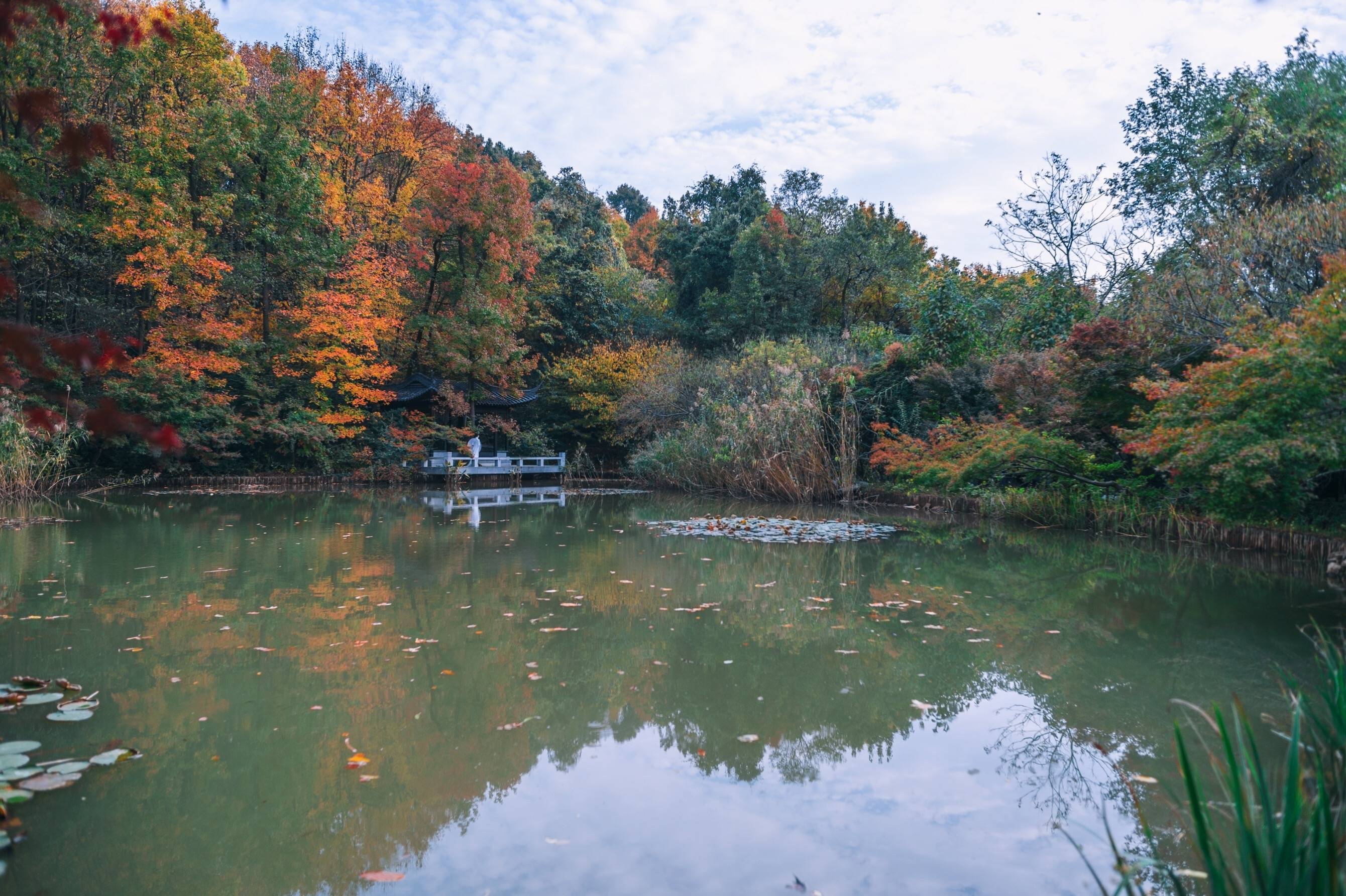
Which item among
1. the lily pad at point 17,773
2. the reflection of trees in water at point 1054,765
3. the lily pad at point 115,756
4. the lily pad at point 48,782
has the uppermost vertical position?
the lily pad at point 17,773

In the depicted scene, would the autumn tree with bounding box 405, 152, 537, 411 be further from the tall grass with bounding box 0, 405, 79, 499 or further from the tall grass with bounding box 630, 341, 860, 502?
the tall grass with bounding box 0, 405, 79, 499

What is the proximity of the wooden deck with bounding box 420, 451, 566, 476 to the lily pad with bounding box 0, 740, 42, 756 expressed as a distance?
15094mm

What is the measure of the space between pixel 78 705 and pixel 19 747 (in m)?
0.45

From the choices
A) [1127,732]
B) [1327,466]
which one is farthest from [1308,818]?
[1327,466]

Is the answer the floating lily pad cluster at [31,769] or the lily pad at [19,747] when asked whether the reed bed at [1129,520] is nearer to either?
the floating lily pad cluster at [31,769]

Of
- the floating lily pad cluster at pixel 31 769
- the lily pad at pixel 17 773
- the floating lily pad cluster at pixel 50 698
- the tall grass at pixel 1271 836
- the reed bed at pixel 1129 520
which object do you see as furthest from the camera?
the reed bed at pixel 1129 520

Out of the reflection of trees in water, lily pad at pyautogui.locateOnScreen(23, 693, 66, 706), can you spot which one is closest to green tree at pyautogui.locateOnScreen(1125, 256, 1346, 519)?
the reflection of trees in water

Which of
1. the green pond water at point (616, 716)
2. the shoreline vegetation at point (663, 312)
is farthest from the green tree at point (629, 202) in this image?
the green pond water at point (616, 716)

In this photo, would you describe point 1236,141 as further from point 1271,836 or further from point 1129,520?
point 1271,836

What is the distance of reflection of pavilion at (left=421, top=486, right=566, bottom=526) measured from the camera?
11.9m

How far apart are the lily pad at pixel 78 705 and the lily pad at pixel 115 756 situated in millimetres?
472

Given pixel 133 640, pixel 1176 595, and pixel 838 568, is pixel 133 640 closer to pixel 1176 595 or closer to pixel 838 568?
pixel 838 568

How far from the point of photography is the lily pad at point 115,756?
2523 mm

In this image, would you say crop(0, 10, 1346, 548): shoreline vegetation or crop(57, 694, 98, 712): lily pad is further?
crop(0, 10, 1346, 548): shoreline vegetation
